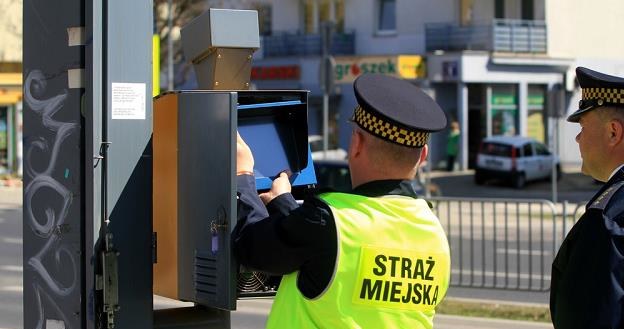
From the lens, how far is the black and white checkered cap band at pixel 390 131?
3.05 m

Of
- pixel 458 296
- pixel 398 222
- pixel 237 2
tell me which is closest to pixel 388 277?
A: pixel 398 222

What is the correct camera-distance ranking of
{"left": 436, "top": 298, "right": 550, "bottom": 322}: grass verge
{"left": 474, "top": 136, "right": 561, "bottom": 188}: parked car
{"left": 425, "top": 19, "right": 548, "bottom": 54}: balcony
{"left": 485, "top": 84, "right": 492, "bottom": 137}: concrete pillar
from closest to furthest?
A: {"left": 436, "top": 298, "right": 550, "bottom": 322}: grass verge
{"left": 474, "top": 136, "right": 561, "bottom": 188}: parked car
{"left": 425, "top": 19, "right": 548, "bottom": 54}: balcony
{"left": 485, "top": 84, "right": 492, "bottom": 137}: concrete pillar

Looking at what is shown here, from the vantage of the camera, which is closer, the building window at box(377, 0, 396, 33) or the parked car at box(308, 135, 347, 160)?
the parked car at box(308, 135, 347, 160)

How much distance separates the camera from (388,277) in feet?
10.1

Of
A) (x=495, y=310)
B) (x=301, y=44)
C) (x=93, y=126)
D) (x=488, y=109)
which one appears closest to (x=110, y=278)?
(x=93, y=126)

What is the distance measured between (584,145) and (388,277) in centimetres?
71

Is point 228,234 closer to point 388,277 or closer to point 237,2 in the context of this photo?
point 388,277

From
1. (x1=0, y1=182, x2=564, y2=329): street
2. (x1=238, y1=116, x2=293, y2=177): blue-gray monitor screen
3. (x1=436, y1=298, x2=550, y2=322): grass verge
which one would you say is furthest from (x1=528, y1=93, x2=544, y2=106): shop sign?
(x1=238, y1=116, x2=293, y2=177): blue-gray monitor screen

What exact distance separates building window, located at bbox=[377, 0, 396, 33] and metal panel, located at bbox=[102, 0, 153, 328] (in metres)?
37.1

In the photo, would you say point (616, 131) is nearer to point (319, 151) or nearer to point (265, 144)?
point (265, 144)

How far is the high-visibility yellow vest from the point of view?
3004mm

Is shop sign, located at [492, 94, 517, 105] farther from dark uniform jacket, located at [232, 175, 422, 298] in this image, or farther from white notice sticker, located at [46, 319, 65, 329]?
dark uniform jacket, located at [232, 175, 422, 298]

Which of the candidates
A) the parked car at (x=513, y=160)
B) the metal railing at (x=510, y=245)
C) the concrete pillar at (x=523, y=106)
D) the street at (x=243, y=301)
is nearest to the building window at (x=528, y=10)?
the concrete pillar at (x=523, y=106)

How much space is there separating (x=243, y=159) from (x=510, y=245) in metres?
11.5
